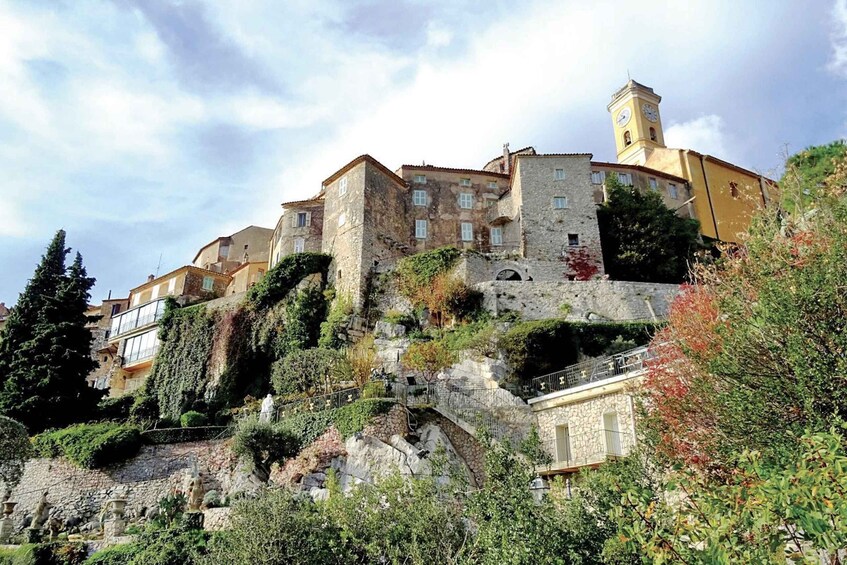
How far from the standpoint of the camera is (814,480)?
7.33m

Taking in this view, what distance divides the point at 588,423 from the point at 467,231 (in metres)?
22.8

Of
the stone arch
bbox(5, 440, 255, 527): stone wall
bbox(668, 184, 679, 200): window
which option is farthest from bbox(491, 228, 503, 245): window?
bbox(5, 440, 255, 527): stone wall

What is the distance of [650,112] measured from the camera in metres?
61.0

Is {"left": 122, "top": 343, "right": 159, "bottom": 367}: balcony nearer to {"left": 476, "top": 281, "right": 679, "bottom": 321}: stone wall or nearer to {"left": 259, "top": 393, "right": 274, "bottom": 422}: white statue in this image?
{"left": 259, "top": 393, "right": 274, "bottom": 422}: white statue

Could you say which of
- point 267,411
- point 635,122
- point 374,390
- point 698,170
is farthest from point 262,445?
point 635,122

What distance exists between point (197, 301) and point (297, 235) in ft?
28.7

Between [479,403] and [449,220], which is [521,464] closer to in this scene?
[479,403]

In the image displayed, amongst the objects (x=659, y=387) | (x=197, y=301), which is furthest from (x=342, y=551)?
(x=197, y=301)

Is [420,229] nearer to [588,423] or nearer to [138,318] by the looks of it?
[138,318]

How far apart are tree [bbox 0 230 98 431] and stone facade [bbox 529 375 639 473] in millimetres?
21705

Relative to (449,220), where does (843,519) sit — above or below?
below

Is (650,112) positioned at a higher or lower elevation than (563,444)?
higher

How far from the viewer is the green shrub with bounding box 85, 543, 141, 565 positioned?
19.8 m

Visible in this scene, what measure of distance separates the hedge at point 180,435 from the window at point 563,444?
42.0 ft
